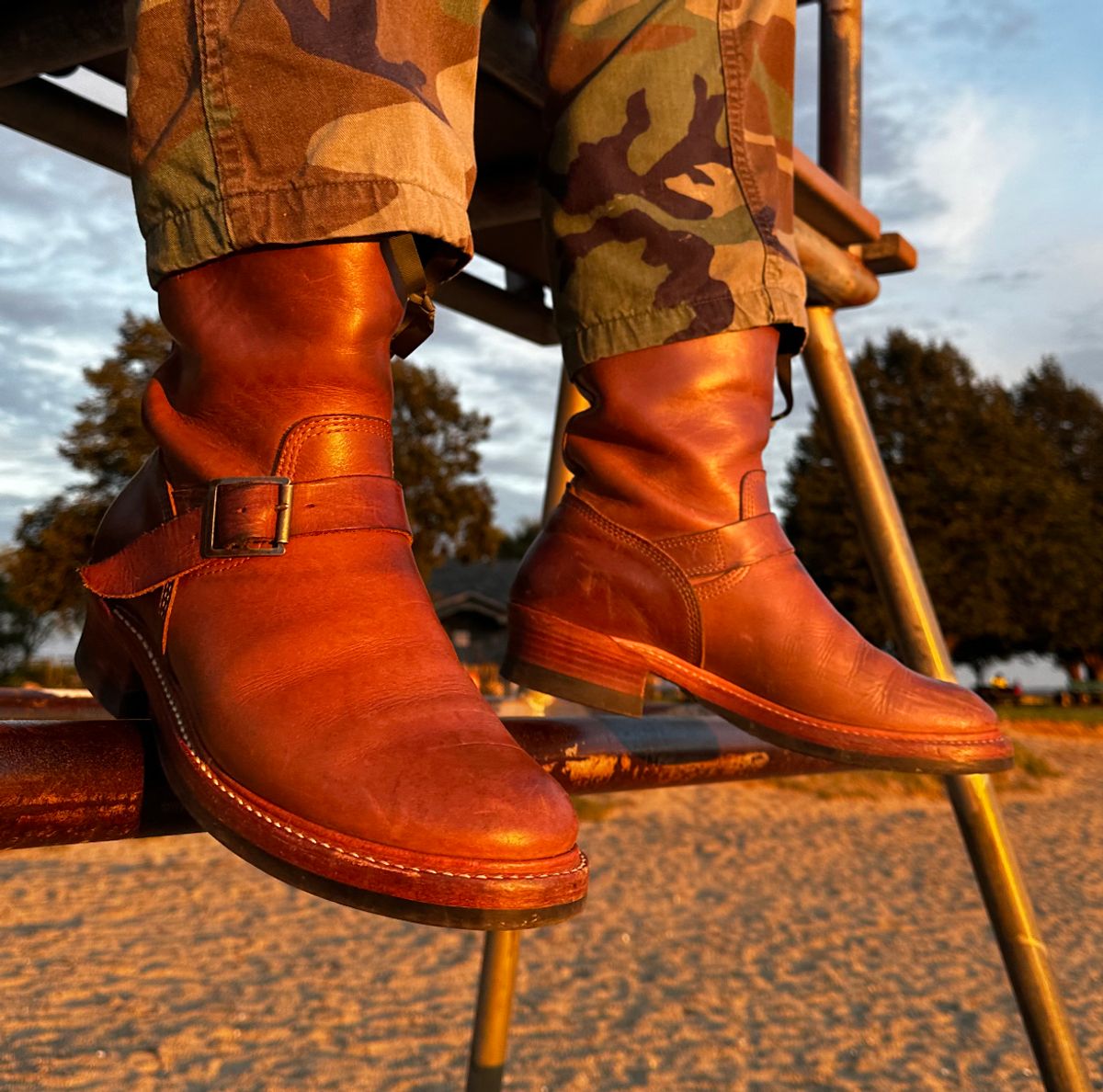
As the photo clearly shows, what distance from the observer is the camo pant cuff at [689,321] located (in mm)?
1018

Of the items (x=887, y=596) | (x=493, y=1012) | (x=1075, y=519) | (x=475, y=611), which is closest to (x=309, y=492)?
(x=887, y=596)

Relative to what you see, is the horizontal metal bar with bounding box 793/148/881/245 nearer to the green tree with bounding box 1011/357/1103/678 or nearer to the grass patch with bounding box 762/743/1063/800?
the grass patch with bounding box 762/743/1063/800

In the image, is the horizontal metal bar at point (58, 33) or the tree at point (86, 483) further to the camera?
the tree at point (86, 483)

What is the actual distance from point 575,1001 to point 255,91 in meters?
3.61

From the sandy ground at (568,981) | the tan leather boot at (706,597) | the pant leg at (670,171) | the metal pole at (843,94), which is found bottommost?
the sandy ground at (568,981)

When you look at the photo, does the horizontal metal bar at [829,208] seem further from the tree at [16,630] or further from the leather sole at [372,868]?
the tree at [16,630]

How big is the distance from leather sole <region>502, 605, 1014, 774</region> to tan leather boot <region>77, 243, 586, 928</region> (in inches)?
13.1

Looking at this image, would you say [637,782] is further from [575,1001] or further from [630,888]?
[630,888]

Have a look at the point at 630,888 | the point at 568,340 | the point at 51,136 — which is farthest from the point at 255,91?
the point at 630,888

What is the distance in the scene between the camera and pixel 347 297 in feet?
2.42

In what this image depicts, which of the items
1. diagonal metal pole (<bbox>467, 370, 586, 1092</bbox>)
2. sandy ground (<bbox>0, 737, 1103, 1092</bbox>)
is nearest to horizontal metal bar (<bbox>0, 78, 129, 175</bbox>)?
diagonal metal pole (<bbox>467, 370, 586, 1092</bbox>)

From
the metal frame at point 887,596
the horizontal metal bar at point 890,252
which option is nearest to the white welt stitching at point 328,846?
the metal frame at point 887,596

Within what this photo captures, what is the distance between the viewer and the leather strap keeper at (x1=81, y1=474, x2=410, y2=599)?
2.38 ft

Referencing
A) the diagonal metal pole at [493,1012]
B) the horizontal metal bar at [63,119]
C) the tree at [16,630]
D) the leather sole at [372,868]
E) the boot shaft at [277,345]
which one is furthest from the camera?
the tree at [16,630]
